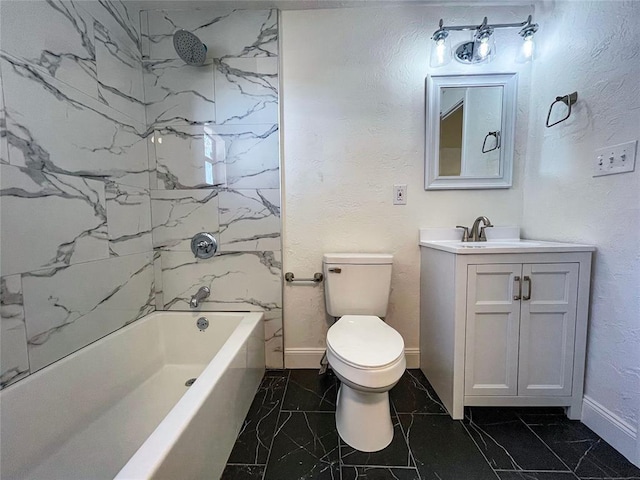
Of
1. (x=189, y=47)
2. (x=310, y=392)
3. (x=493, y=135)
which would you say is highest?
(x=189, y=47)

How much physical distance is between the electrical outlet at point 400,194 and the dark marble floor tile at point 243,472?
146cm

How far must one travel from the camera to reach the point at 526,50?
4.70ft

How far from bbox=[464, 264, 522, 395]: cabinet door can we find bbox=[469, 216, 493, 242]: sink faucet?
39 centimetres

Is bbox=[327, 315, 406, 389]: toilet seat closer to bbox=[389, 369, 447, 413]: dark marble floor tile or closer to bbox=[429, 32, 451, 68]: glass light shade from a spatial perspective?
bbox=[389, 369, 447, 413]: dark marble floor tile

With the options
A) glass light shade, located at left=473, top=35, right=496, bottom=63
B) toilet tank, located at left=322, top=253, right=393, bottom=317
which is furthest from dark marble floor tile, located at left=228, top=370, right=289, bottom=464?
glass light shade, located at left=473, top=35, right=496, bottom=63

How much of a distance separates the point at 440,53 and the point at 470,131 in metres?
0.47

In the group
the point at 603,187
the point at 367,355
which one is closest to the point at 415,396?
the point at 367,355

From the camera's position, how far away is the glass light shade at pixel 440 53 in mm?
1466

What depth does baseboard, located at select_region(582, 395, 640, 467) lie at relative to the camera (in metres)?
1.00

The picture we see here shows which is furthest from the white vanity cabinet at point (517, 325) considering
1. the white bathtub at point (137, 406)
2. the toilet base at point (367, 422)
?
the white bathtub at point (137, 406)

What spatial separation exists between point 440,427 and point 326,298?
814 millimetres

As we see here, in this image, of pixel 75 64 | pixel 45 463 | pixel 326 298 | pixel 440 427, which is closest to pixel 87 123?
pixel 75 64

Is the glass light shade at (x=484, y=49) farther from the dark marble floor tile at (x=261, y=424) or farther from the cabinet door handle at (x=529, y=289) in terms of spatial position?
the dark marble floor tile at (x=261, y=424)

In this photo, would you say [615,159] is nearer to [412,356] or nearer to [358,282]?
[358,282]
